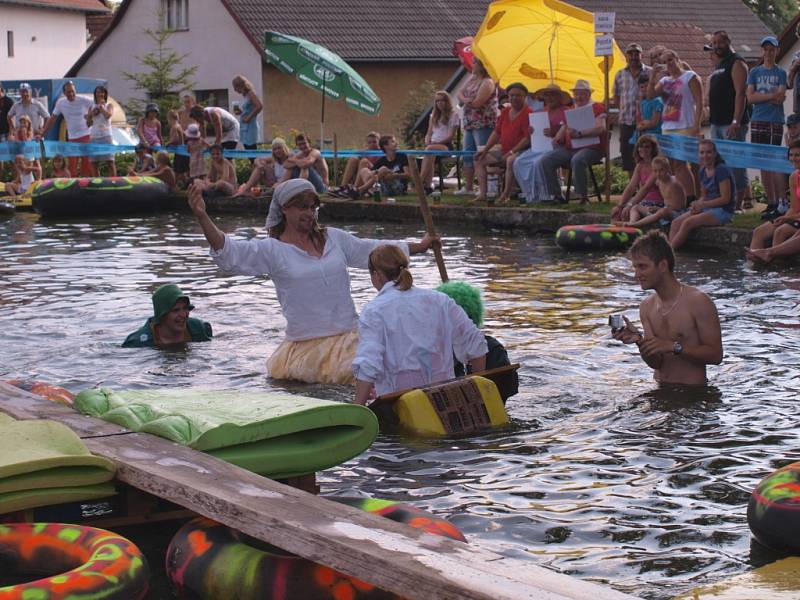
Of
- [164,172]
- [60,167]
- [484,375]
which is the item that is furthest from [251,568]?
[60,167]

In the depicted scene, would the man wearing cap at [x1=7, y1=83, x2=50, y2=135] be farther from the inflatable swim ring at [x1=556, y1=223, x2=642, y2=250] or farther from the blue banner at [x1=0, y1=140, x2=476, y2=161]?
the inflatable swim ring at [x1=556, y1=223, x2=642, y2=250]

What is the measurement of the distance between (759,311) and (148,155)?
697 inches

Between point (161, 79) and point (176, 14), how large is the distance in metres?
5.30

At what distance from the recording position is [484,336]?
8445mm

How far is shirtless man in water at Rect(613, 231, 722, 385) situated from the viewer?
338 inches

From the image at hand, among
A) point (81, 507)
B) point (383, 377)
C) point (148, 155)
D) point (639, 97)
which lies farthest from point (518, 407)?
point (148, 155)

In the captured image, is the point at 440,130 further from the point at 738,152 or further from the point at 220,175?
the point at 738,152

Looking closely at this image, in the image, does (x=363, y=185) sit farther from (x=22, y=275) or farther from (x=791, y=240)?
(x=791, y=240)

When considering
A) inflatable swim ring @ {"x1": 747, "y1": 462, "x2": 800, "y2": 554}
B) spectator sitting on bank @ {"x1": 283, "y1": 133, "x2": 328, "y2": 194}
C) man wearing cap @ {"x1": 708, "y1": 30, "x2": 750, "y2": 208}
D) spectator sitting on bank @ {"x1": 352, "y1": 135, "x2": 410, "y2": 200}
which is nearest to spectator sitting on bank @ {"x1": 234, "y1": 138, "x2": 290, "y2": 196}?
spectator sitting on bank @ {"x1": 283, "y1": 133, "x2": 328, "y2": 194}

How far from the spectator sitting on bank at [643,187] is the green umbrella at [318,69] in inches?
335

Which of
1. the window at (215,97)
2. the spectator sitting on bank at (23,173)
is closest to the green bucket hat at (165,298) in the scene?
the spectator sitting on bank at (23,173)

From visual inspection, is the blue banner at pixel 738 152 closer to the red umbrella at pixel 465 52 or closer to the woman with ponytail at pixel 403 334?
the woman with ponytail at pixel 403 334

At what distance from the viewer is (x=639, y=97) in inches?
752

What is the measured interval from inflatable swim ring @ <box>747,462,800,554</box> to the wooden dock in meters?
1.24
